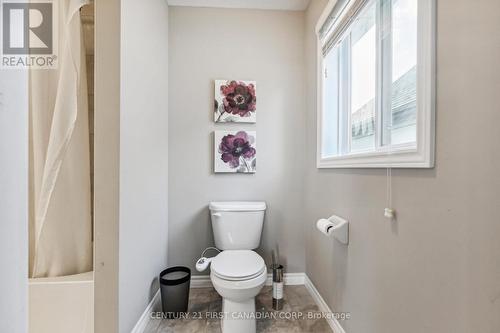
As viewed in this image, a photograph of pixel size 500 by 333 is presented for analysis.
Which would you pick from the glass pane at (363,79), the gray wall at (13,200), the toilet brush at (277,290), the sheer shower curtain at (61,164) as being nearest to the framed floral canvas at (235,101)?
the glass pane at (363,79)

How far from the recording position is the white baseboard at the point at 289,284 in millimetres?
1396

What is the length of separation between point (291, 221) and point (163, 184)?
1.13 metres

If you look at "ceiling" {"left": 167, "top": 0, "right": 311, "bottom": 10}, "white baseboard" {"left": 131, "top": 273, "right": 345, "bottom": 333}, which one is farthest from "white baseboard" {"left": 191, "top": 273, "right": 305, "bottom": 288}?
"ceiling" {"left": 167, "top": 0, "right": 311, "bottom": 10}

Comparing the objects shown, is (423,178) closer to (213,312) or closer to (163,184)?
(213,312)

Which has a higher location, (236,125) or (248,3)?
(248,3)

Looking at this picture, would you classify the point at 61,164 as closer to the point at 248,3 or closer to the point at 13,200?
the point at 13,200

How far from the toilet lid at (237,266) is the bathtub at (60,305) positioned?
70 cm

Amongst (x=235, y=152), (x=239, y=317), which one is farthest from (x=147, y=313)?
(x=235, y=152)

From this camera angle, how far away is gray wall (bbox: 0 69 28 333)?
46 cm

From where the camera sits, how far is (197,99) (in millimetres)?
2006

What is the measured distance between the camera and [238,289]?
4.27 ft

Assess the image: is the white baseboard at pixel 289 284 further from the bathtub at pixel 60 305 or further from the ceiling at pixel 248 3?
the ceiling at pixel 248 3

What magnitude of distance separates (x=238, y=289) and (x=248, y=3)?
2.17m

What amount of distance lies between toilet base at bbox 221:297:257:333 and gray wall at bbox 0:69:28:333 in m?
1.06
